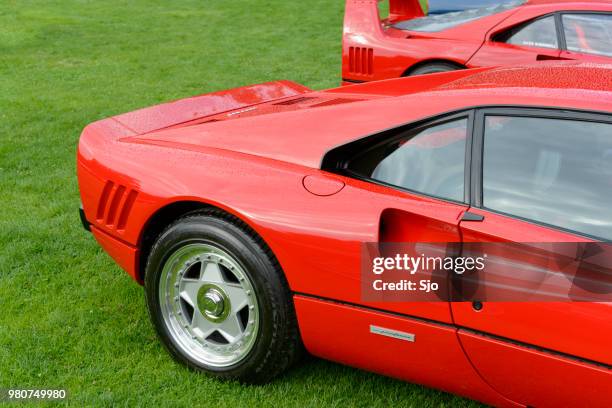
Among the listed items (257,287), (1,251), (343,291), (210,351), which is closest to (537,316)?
(343,291)

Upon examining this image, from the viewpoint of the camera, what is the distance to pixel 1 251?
14.1 feet

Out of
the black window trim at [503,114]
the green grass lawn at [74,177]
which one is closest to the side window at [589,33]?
the green grass lawn at [74,177]

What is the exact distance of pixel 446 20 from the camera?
6.56 metres

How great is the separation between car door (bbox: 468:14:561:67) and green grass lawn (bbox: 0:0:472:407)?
267cm

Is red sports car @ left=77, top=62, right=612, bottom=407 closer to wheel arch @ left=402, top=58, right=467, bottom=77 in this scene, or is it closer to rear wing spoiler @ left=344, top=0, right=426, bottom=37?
wheel arch @ left=402, top=58, right=467, bottom=77

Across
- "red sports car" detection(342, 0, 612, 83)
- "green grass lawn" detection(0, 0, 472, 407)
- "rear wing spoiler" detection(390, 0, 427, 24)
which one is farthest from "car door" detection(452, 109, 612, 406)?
"rear wing spoiler" detection(390, 0, 427, 24)

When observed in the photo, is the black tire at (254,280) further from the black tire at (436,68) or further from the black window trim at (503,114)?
the black tire at (436,68)

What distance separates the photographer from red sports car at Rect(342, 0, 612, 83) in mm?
5832

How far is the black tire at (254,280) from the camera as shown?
285cm

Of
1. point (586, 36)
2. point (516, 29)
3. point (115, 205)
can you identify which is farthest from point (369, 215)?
point (516, 29)

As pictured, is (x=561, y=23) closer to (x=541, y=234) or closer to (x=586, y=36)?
(x=586, y=36)

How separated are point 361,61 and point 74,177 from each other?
2526 millimetres

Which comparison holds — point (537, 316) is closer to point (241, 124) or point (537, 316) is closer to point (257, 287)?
point (257, 287)

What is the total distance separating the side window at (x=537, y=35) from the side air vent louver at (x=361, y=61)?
1.10 meters
